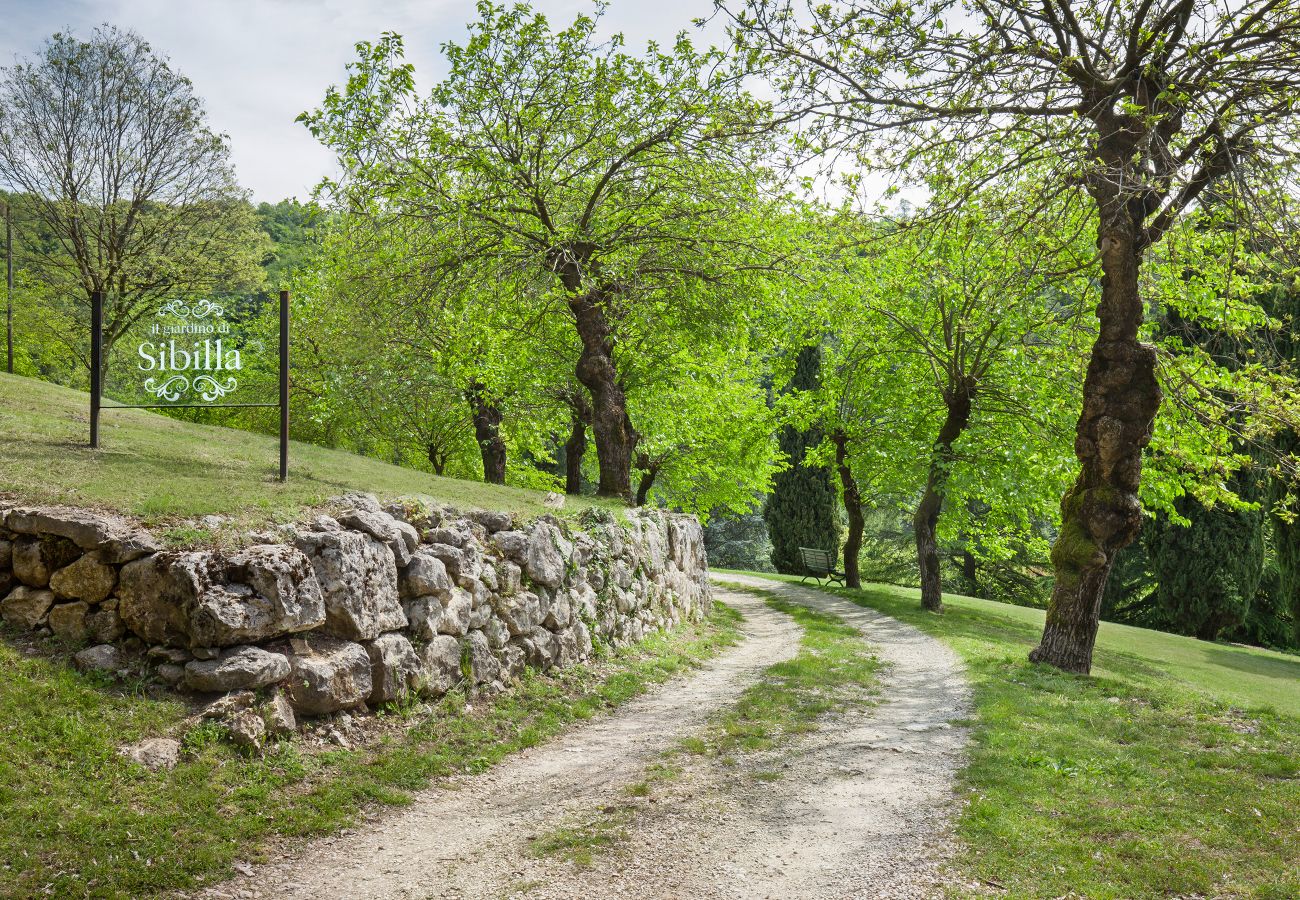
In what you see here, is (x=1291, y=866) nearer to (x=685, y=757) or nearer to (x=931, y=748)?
(x=931, y=748)

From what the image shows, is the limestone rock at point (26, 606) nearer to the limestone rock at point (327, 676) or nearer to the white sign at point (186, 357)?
the limestone rock at point (327, 676)

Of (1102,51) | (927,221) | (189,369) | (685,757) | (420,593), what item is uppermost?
(1102,51)

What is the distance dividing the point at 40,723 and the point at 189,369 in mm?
4804

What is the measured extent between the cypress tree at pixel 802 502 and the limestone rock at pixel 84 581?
98.4ft

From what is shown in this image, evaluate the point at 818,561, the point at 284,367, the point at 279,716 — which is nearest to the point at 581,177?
the point at 284,367

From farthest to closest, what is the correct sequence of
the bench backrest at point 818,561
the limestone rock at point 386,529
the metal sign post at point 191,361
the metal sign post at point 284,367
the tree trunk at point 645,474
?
the bench backrest at point 818,561 → the tree trunk at point 645,474 → the metal sign post at point 191,361 → the metal sign post at point 284,367 → the limestone rock at point 386,529

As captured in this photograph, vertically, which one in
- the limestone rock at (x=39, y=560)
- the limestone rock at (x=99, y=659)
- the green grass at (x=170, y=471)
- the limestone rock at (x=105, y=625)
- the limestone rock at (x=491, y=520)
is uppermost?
the green grass at (x=170, y=471)

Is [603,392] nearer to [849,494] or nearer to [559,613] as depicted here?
[559,613]

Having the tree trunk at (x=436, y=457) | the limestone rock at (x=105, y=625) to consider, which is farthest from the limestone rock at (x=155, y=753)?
the tree trunk at (x=436, y=457)

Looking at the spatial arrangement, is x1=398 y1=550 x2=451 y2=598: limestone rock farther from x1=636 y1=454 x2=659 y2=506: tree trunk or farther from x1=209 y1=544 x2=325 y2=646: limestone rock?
x1=636 y1=454 x2=659 y2=506: tree trunk

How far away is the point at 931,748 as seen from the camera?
7559mm

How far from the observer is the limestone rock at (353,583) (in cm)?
685

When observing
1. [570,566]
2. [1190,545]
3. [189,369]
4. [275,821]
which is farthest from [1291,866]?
[1190,545]

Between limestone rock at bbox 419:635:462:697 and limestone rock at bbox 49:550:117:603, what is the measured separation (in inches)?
101
